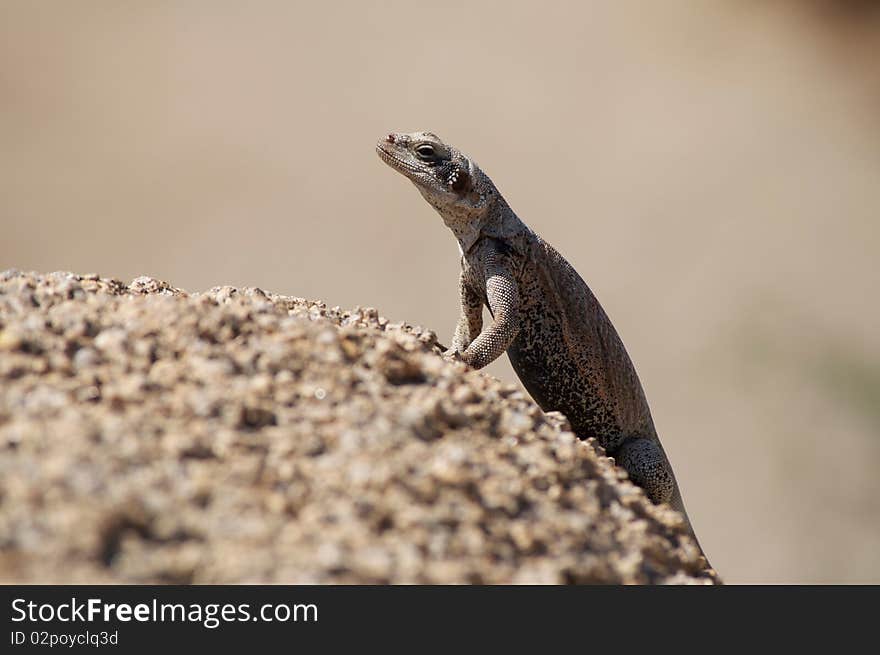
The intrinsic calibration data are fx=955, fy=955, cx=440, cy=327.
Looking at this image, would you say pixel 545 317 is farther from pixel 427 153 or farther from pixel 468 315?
pixel 427 153

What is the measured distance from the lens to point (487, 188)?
435 cm

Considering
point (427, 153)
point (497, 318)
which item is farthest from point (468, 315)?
point (427, 153)

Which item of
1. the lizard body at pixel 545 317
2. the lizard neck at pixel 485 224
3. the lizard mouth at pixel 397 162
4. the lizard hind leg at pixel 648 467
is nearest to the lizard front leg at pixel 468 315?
the lizard body at pixel 545 317

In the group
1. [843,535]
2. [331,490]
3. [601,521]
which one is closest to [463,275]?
[601,521]

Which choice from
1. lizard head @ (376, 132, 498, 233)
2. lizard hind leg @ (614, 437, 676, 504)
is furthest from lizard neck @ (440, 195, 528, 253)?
lizard hind leg @ (614, 437, 676, 504)

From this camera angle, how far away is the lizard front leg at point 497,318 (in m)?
3.79

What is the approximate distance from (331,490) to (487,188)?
2747 mm

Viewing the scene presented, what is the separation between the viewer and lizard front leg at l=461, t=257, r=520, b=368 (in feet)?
12.4

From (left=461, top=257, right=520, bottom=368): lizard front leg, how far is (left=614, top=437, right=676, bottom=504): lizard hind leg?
73cm

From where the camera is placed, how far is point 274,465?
1842 millimetres

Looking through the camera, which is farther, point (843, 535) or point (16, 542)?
point (843, 535)

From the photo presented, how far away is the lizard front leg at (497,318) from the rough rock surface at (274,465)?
3.60 ft

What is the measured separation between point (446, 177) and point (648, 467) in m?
1.56
